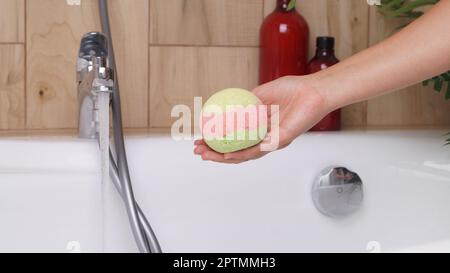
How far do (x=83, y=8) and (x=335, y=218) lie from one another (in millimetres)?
596

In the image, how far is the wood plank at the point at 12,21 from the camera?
1.17 meters

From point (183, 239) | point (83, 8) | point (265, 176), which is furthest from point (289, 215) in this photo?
point (83, 8)

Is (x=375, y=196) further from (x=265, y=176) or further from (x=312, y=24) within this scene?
(x=312, y=24)

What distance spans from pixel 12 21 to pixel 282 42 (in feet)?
1.62

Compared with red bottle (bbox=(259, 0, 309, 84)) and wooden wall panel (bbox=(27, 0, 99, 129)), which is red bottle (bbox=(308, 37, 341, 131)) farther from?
wooden wall panel (bbox=(27, 0, 99, 129))

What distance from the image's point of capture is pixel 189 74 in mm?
1286

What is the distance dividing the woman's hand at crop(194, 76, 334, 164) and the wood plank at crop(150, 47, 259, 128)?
397mm

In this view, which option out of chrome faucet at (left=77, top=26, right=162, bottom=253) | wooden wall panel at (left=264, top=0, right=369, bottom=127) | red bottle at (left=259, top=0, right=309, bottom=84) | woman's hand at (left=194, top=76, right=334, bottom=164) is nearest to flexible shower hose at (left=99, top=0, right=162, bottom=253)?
chrome faucet at (left=77, top=26, right=162, bottom=253)

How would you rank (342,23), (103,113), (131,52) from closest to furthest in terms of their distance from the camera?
(103,113), (131,52), (342,23)

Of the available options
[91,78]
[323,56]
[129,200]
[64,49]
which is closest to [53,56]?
[64,49]

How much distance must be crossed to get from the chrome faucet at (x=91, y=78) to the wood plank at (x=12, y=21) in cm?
21

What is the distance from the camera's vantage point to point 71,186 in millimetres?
1041

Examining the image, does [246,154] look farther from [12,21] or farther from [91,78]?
[12,21]

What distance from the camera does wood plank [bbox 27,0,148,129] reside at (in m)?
1.20
